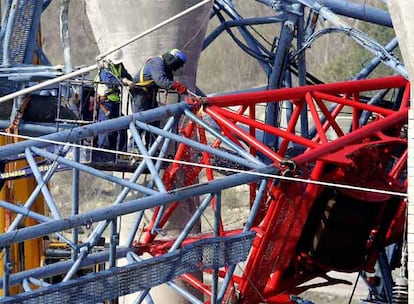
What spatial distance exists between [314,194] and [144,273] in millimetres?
3540

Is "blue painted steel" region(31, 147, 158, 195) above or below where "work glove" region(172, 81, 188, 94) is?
below

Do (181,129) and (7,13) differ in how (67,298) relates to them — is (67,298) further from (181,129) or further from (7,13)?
(7,13)

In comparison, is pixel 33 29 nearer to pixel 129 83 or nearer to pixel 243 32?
pixel 129 83

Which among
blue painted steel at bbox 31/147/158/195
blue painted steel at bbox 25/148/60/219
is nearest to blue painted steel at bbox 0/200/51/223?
blue painted steel at bbox 25/148/60/219

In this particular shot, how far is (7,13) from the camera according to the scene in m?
26.2

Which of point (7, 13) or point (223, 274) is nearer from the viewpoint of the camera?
point (223, 274)

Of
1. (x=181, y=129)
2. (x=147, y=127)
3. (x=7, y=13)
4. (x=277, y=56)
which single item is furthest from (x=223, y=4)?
(x=147, y=127)

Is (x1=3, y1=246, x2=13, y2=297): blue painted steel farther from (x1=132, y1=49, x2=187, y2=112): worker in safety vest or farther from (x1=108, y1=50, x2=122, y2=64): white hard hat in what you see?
(x1=108, y1=50, x2=122, y2=64): white hard hat

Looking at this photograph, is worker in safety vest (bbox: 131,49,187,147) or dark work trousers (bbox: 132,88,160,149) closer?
Result: worker in safety vest (bbox: 131,49,187,147)

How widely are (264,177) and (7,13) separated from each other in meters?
7.49

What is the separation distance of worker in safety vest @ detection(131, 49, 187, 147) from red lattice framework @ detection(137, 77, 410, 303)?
29.2 inches

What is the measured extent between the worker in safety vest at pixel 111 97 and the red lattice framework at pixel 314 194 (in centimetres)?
140

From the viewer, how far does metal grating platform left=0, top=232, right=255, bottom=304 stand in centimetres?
1848

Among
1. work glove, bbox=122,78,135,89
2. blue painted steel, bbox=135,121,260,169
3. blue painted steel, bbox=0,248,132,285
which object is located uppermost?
work glove, bbox=122,78,135,89
